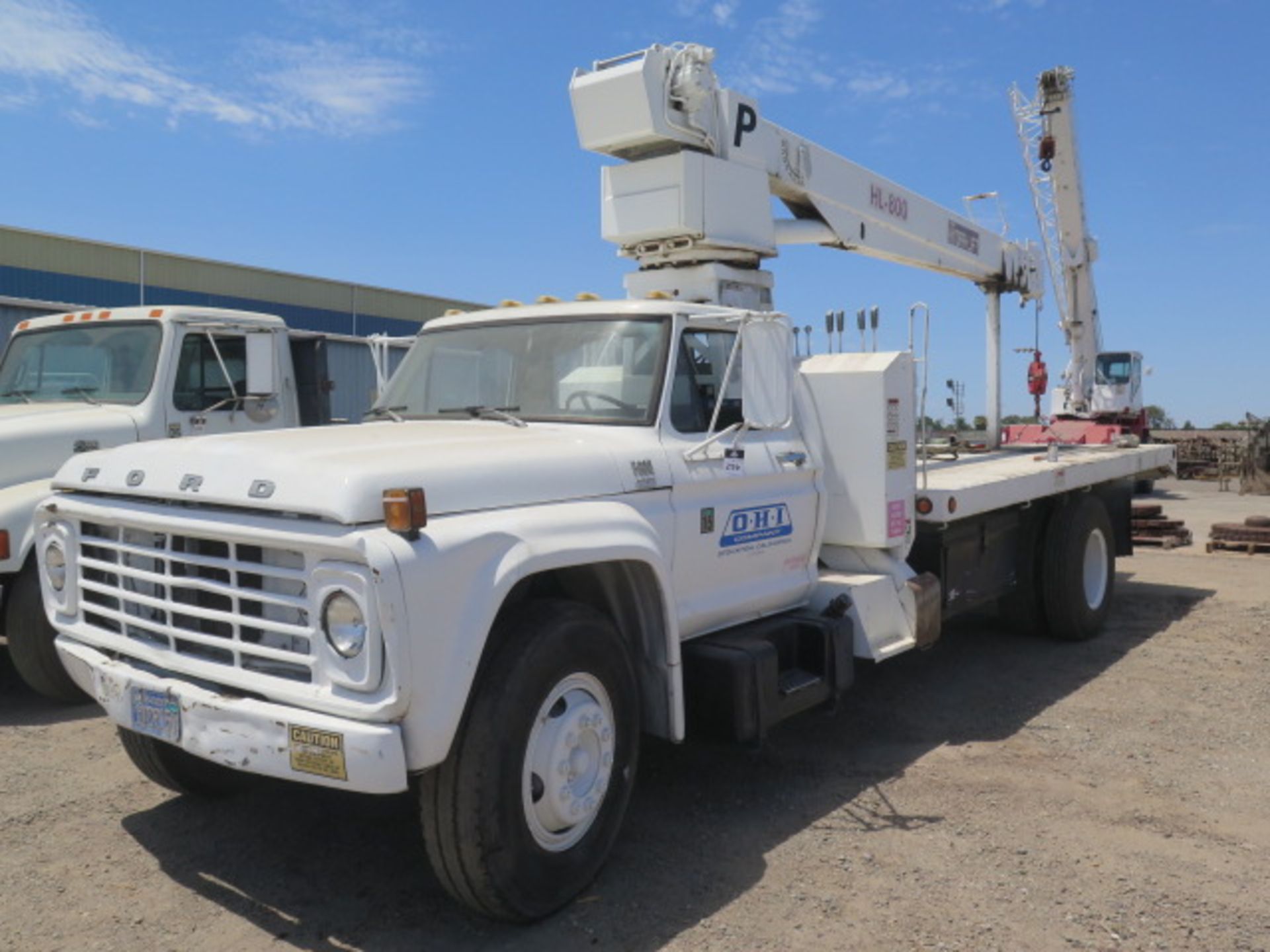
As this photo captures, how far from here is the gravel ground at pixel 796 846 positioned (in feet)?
11.3

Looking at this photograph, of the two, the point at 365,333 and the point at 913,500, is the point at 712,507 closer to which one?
the point at 913,500

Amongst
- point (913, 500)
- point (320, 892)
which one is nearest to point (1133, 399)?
point (913, 500)

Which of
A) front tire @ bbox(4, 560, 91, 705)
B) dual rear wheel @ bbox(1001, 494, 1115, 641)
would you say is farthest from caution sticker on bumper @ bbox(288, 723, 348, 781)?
dual rear wheel @ bbox(1001, 494, 1115, 641)

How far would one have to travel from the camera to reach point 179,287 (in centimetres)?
2320

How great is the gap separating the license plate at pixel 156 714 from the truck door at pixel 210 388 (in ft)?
12.0

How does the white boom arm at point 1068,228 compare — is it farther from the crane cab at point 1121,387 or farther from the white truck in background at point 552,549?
the white truck in background at point 552,549

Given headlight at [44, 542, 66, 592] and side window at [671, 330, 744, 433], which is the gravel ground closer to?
headlight at [44, 542, 66, 592]

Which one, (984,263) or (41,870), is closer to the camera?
(41,870)

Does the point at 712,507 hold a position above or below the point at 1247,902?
above

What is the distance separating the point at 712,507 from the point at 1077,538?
4300mm

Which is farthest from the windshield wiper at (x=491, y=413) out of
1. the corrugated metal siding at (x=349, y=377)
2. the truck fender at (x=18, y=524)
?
the corrugated metal siding at (x=349, y=377)

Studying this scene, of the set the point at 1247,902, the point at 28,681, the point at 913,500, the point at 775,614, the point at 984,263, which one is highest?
the point at 984,263

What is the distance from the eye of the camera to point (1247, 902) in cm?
361

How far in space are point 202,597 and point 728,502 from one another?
6.85ft
